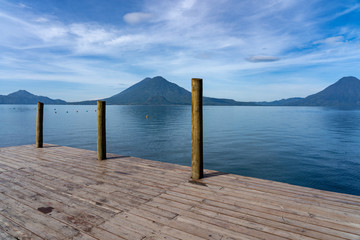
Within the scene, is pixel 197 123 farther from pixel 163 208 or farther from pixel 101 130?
pixel 101 130

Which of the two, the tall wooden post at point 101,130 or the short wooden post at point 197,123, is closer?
the short wooden post at point 197,123

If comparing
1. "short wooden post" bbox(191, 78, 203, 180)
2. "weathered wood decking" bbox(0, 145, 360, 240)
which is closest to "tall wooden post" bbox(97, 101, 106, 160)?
"weathered wood decking" bbox(0, 145, 360, 240)

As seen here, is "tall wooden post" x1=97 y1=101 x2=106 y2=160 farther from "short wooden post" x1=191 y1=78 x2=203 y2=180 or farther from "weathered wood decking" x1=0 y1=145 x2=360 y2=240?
"short wooden post" x1=191 y1=78 x2=203 y2=180

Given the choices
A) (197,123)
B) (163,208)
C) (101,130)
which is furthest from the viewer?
(101,130)

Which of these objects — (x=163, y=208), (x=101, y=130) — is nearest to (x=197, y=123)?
(x=163, y=208)

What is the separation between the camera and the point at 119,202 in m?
4.72

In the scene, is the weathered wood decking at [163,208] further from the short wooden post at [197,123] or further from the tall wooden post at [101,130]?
the tall wooden post at [101,130]

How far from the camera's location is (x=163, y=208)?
4.40m

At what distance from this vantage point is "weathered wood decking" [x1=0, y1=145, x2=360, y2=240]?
3.58m

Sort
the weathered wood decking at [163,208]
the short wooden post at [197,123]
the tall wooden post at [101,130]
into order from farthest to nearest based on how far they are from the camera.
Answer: the tall wooden post at [101,130]
the short wooden post at [197,123]
the weathered wood decking at [163,208]

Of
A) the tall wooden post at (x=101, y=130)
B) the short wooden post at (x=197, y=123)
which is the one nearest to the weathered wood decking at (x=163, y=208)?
the short wooden post at (x=197, y=123)

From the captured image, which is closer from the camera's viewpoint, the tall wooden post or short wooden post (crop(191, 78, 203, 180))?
short wooden post (crop(191, 78, 203, 180))

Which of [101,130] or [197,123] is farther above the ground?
[197,123]

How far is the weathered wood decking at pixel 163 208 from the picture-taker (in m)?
3.58
